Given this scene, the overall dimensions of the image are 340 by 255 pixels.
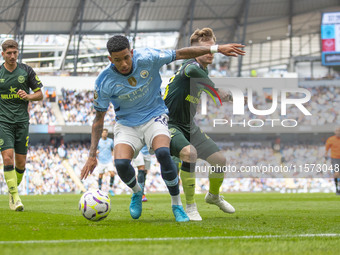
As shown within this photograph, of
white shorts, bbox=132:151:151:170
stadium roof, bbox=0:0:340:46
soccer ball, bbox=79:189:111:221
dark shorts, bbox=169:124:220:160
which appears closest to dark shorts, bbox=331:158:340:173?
white shorts, bbox=132:151:151:170

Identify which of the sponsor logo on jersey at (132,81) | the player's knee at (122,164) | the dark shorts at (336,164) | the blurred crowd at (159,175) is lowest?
the blurred crowd at (159,175)

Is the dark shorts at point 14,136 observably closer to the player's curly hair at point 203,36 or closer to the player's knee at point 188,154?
the player's knee at point 188,154

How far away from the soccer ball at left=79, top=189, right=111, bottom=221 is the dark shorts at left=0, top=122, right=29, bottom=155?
2.68 m

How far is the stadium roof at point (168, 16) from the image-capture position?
31.6 meters

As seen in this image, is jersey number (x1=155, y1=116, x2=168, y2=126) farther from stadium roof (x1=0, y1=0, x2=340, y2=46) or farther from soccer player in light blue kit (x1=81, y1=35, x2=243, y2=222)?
stadium roof (x1=0, y1=0, x2=340, y2=46)

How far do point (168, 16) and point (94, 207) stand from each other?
29.5m

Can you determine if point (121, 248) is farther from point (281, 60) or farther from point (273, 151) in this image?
point (281, 60)

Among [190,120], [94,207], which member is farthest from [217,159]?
[94,207]

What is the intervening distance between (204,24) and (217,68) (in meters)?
3.17

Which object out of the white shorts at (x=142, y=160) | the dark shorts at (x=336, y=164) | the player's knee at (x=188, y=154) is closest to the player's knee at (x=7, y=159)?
the player's knee at (x=188, y=154)

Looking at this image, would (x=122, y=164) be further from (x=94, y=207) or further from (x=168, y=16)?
(x=168, y=16)

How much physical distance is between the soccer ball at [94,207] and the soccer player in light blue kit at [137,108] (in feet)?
0.92

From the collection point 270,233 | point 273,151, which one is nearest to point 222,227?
point 270,233

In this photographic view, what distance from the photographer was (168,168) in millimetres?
6301
